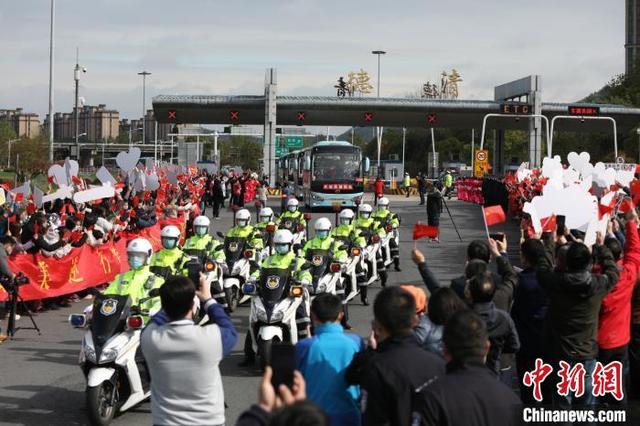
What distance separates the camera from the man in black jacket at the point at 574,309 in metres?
6.97

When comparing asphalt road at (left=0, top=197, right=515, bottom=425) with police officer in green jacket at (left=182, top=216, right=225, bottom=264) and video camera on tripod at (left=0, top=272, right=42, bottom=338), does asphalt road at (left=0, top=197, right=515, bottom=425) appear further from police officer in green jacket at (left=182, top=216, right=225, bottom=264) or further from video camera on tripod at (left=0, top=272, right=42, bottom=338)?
police officer in green jacket at (left=182, top=216, right=225, bottom=264)

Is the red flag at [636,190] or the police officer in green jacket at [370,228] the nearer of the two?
the red flag at [636,190]

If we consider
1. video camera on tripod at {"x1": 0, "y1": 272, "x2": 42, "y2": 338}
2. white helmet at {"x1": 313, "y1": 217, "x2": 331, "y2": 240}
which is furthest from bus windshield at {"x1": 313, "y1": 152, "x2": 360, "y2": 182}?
video camera on tripod at {"x1": 0, "y1": 272, "x2": 42, "y2": 338}

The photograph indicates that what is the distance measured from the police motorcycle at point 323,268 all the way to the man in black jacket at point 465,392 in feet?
29.1

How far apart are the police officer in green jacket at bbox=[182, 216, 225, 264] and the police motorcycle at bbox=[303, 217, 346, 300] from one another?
1330 millimetres

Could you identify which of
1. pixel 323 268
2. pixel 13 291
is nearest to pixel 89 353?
pixel 13 291

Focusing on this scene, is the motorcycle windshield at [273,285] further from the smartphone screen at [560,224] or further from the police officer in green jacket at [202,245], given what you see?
the smartphone screen at [560,224]

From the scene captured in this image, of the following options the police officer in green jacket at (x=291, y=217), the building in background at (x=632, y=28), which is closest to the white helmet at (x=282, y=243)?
the police officer in green jacket at (x=291, y=217)

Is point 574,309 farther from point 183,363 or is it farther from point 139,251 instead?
point 139,251

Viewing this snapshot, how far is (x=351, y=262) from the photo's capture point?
15859mm

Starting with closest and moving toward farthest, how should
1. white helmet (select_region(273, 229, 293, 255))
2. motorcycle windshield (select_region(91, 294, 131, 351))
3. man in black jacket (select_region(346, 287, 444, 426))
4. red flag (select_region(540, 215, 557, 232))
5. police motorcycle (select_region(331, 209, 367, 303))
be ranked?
man in black jacket (select_region(346, 287, 444, 426)), motorcycle windshield (select_region(91, 294, 131, 351)), red flag (select_region(540, 215, 557, 232)), white helmet (select_region(273, 229, 293, 255)), police motorcycle (select_region(331, 209, 367, 303))

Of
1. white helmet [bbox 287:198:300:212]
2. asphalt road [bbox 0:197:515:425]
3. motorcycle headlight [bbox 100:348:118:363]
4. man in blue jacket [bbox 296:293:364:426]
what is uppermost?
white helmet [bbox 287:198:300:212]

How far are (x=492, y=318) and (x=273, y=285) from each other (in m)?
5.25

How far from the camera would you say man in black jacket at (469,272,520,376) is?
654 cm
